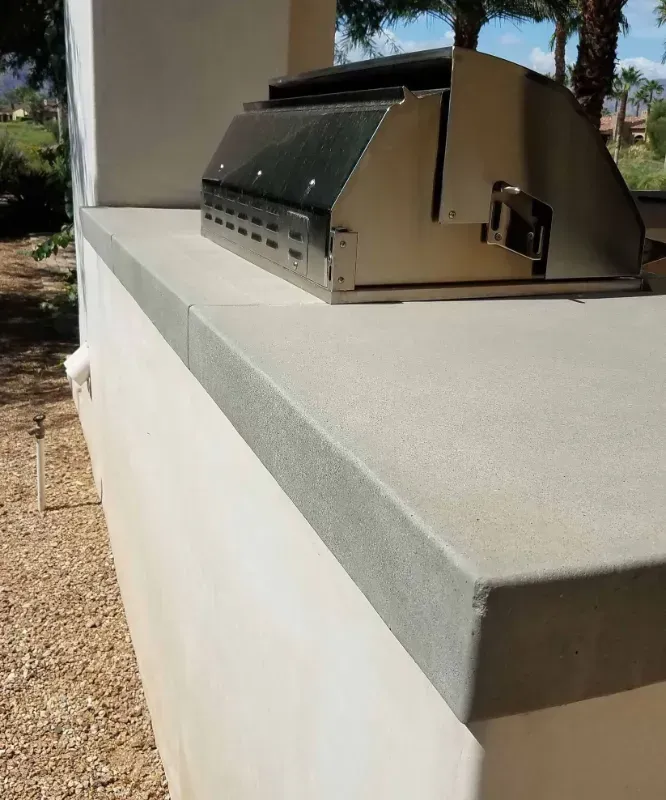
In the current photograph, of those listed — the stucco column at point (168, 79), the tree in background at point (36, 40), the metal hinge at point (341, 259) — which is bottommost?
the metal hinge at point (341, 259)

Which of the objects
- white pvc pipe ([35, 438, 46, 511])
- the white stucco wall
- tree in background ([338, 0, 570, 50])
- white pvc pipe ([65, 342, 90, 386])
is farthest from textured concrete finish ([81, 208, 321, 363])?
tree in background ([338, 0, 570, 50])

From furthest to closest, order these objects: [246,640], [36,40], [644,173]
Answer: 1. [644,173]
2. [36,40]
3. [246,640]

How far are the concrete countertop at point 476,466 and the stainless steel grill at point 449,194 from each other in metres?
0.19

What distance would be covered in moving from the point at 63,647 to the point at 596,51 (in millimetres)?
11920

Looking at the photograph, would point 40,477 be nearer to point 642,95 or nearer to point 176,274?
point 176,274

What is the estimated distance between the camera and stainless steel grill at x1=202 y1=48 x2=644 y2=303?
2.03 metres

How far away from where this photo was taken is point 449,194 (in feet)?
6.80

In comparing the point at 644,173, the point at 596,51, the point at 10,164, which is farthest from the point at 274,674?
the point at 644,173

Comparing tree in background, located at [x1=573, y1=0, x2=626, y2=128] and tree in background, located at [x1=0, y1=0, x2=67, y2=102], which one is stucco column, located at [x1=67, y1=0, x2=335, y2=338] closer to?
tree in background, located at [x1=0, y1=0, x2=67, y2=102]

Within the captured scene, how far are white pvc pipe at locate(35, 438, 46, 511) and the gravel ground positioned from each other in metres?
0.06

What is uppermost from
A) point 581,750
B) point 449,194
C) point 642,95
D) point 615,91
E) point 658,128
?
Result: point 642,95

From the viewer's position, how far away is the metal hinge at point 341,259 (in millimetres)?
2002

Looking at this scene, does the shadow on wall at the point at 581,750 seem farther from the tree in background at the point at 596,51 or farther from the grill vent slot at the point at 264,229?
the tree in background at the point at 596,51

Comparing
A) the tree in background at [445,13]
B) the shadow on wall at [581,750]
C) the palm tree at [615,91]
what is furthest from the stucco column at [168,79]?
the palm tree at [615,91]
